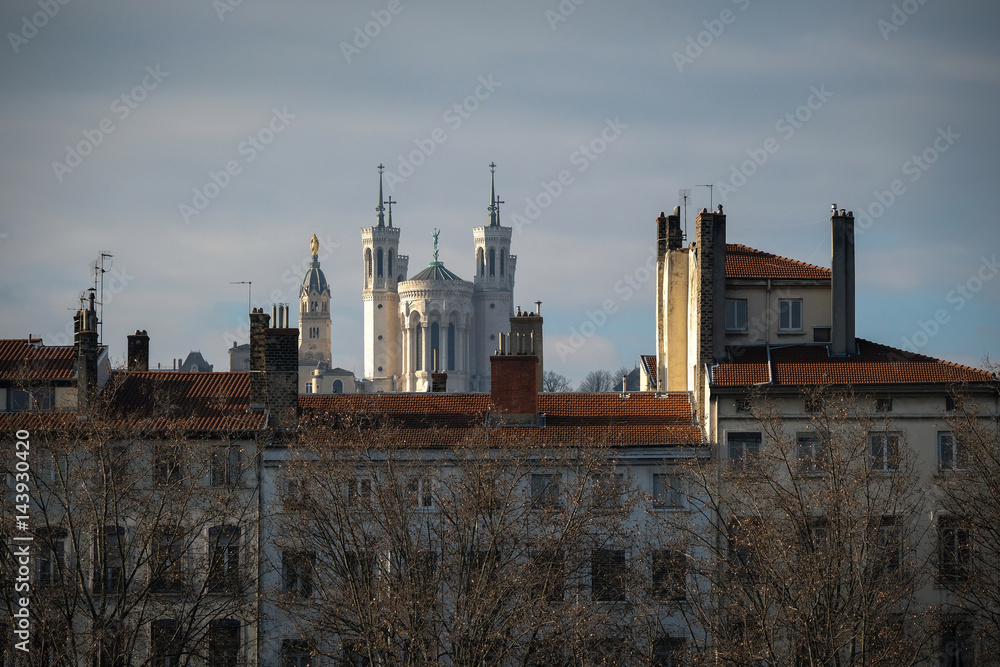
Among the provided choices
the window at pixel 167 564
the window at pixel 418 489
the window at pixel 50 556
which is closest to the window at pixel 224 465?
the window at pixel 167 564

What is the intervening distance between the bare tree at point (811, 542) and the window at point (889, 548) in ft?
0.17

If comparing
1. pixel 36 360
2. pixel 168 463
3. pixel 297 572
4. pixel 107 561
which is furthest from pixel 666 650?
pixel 36 360

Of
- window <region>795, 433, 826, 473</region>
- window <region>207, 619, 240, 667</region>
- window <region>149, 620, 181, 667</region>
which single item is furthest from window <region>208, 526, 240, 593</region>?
window <region>795, 433, 826, 473</region>

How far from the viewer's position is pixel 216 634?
3603cm

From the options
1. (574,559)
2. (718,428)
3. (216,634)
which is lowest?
(216,634)

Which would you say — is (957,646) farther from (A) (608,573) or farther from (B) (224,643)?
(B) (224,643)

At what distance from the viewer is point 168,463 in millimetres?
34656

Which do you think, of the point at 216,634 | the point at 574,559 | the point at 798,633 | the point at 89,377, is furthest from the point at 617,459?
the point at 89,377

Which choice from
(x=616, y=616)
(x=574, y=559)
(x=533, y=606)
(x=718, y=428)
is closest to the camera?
(x=533, y=606)

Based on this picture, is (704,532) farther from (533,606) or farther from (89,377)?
(89,377)

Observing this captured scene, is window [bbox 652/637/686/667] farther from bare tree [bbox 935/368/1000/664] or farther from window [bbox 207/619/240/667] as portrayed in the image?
window [bbox 207/619/240/667]

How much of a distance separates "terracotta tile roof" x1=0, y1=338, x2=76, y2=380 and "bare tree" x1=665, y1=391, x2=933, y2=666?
16.6 meters

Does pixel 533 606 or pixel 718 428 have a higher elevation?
pixel 718 428

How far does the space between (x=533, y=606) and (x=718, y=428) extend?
9.90 meters
